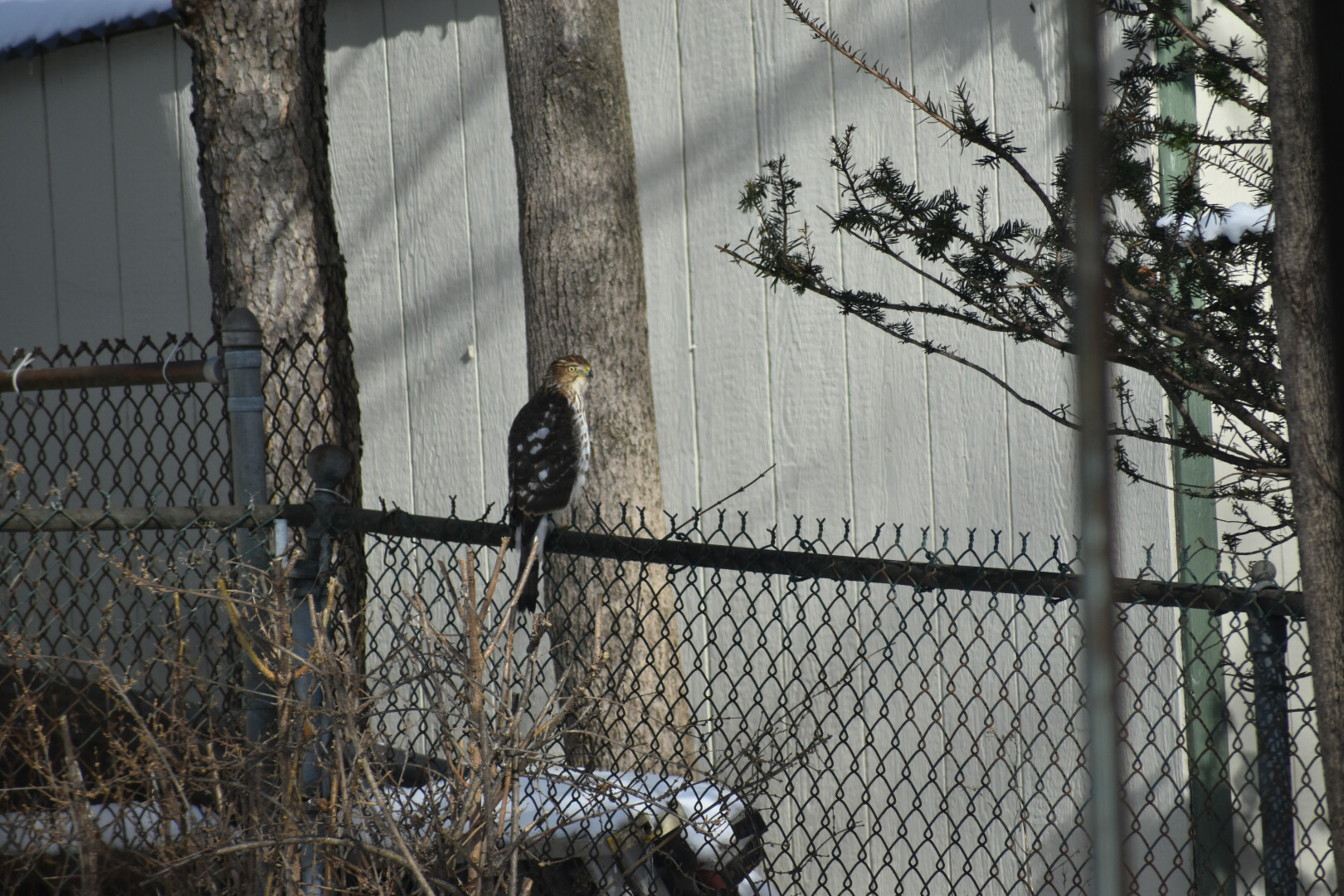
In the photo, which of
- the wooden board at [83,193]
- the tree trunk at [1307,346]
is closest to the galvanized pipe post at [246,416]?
the tree trunk at [1307,346]

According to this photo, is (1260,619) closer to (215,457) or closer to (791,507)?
(791,507)

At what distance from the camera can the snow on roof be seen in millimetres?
5051

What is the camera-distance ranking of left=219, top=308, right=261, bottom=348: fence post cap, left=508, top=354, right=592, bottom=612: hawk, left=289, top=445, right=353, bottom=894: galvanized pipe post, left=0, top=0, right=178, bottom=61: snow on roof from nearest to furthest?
1. left=289, top=445, right=353, bottom=894: galvanized pipe post
2. left=219, top=308, right=261, bottom=348: fence post cap
3. left=508, top=354, right=592, bottom=612: hawk
4. left=0, top=0, right=178, bottom=61: snow on roof

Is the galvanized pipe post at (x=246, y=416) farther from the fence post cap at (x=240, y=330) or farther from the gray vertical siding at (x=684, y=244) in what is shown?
the gray vertical siding at (x=684, y=244)

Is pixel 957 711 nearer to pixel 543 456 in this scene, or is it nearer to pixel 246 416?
pixel 543 456

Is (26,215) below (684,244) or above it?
above

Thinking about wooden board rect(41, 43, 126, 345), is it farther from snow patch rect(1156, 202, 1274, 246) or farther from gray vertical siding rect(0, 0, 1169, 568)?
snow patch rect(1156, 202, 1274, 246)

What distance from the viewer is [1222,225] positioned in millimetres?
2479

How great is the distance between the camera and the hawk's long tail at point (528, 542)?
119 inches

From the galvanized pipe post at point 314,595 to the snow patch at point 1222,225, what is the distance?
1848 millimetres

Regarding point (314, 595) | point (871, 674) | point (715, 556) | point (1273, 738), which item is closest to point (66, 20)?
point (314, 595)

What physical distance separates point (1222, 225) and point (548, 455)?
185cm

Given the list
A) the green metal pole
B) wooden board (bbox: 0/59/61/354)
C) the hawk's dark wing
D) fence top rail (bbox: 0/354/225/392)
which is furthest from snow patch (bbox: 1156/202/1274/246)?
wooden board (bbox: 0/59/61/354)

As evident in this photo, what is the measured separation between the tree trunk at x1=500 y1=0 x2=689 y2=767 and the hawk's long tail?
392 mm
